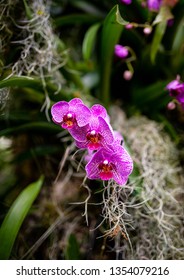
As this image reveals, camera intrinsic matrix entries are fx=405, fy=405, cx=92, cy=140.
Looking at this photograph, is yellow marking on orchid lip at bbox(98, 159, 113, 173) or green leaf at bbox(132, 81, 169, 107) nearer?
yellow marking on orchid lip at bbox(98, 159, 113, 173)

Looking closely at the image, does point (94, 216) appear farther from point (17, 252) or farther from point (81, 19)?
point (81, 19)

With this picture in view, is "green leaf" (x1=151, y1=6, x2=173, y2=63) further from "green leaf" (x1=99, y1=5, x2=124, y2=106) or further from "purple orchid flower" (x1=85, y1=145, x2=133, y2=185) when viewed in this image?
"purple orchid flower" (x1=85, y1=145, x2=133, y2=185)

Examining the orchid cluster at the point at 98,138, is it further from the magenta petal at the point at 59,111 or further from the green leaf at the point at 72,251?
the green leaf at the point at 72,251

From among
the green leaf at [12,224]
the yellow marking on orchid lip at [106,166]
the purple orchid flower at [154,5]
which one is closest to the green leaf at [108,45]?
the purple orchid flower at [154,5]

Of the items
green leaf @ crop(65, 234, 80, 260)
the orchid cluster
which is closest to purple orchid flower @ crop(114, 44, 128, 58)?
the orchid cluster

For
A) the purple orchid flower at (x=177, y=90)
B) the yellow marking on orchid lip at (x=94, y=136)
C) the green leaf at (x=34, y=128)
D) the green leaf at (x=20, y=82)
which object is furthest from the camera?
the green leaf at (x=34, y=128)

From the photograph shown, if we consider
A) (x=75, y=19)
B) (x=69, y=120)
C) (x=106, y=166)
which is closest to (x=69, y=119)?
(x=69, y=120)

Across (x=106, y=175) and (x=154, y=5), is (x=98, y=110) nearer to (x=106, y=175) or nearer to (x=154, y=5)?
(x=106, y=175)
